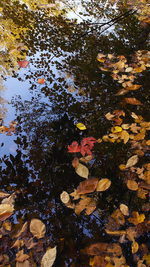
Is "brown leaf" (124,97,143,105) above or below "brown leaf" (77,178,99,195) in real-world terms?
above

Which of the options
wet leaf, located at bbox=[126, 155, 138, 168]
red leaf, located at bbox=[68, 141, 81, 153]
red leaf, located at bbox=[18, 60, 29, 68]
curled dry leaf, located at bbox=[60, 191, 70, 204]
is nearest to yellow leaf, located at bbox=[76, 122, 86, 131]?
red leaf, located at bbox=[68, 141, 81, 153]

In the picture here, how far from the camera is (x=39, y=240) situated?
1.06m

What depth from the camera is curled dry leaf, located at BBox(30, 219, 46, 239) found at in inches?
42.5

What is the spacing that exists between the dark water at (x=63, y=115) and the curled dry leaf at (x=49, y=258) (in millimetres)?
46

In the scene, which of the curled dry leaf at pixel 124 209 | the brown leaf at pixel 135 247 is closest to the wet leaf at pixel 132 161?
the curled dry leaf at pixel 124 209

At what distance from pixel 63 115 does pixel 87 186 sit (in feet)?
3.07

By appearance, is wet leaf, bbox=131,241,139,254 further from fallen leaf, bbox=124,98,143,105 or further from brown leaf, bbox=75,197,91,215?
fallen leaf, bbox=124,98,143,105

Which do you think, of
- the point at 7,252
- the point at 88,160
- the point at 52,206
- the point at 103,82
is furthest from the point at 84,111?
→ the point at 7,252

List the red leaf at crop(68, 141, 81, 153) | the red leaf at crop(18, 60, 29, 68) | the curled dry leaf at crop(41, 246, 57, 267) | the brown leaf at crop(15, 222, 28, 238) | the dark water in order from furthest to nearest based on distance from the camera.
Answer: the red leaf at crop(18, 60, 29, 68)
the red leaf at crop(68, 141, 81, 153)
the dark water
the brown leaf at crop(15, 222, 28, 238)
the curled dry leaf at crop(41, 246, 57, 267)

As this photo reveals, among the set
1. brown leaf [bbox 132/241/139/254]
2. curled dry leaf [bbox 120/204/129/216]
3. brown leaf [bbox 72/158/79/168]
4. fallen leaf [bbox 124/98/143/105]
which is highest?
fallen leaf [bbox 124/98/143/105]

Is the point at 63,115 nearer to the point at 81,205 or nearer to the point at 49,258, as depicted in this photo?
the point at 81,205

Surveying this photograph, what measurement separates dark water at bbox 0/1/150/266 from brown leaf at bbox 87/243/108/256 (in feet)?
0.10

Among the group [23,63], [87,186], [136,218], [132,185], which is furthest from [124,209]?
[23,63]

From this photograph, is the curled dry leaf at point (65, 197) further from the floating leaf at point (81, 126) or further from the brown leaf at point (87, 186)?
the floating leaf at point (81, 126)
